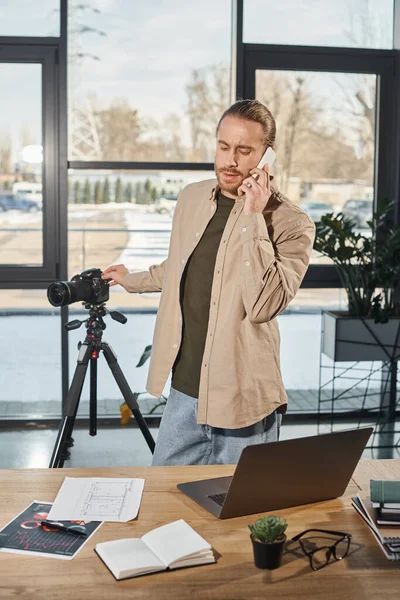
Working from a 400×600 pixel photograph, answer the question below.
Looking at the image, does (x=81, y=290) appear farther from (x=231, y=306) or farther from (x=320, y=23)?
(x=320, y=23)

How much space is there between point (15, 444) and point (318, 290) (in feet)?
6.69

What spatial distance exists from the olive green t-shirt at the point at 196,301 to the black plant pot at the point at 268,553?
931 millimetres

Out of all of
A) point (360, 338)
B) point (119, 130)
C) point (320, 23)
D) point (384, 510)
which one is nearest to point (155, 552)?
point (384, 510)

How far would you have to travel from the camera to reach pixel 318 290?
493cm

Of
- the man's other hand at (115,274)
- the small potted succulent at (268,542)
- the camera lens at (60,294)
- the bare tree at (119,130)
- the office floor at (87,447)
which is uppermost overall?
the bare tree at (119,130)

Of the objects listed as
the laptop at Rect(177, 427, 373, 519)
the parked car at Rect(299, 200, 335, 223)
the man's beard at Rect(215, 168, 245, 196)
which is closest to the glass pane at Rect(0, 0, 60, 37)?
the parked car at Rect(299, 200, 335, 223)

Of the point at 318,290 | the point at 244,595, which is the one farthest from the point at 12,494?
the point at 318,290

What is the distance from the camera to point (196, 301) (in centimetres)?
244

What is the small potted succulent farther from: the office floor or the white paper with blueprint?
the office floor

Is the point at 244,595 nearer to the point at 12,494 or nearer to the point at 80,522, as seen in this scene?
the point at 80,522

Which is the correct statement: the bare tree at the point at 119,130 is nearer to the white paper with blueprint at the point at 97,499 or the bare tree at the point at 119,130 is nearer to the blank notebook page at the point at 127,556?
the white paper with blueprint at the point at 97,499

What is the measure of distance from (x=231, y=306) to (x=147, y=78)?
2.75m

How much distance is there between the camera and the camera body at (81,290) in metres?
2.93

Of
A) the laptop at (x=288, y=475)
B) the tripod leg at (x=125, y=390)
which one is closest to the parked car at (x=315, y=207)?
the tripod leg at (x=125, y=390)
